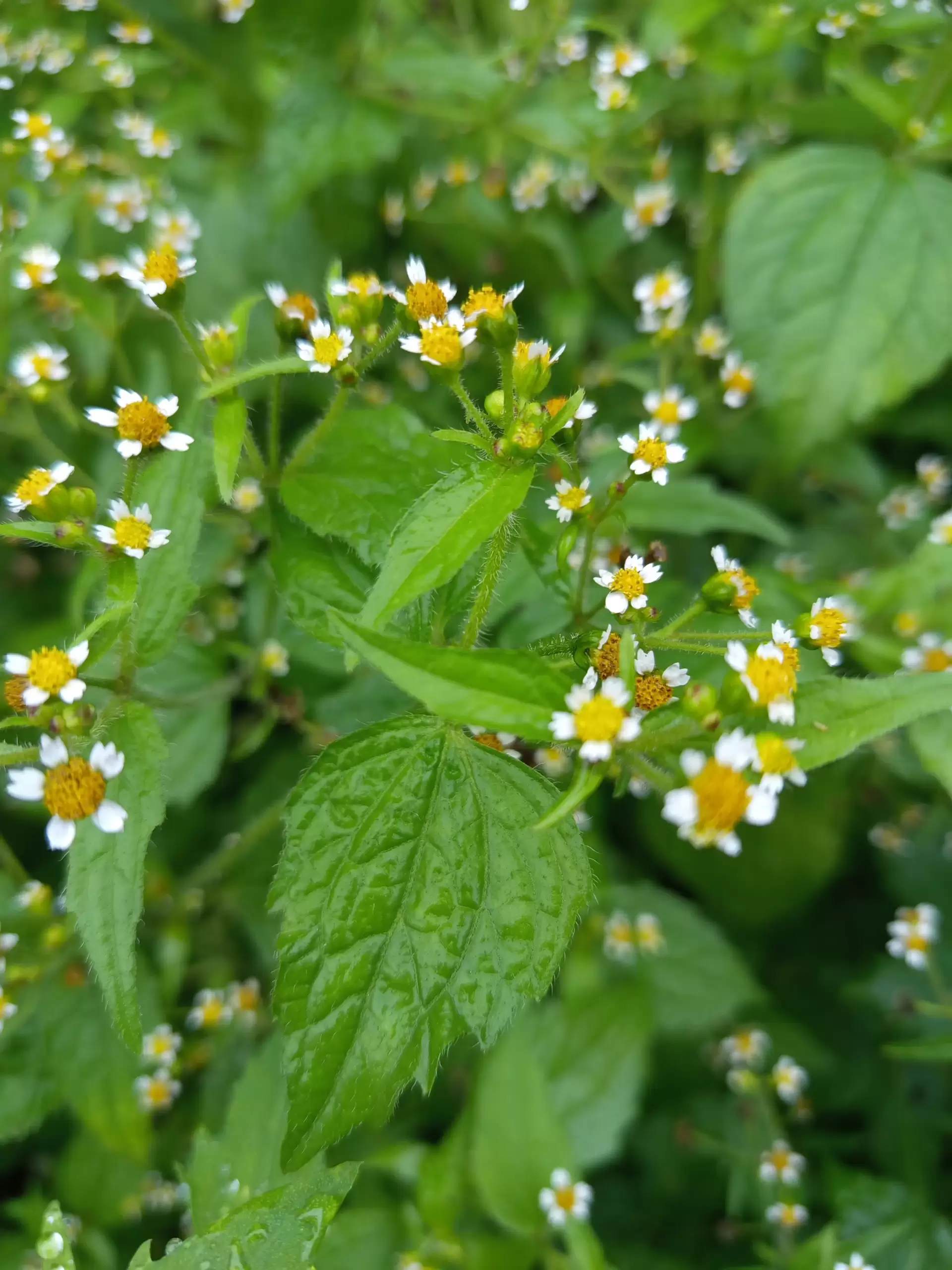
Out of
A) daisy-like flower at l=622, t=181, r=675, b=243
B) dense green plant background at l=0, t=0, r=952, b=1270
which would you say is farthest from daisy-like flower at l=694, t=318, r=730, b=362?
daisy-like flower at l=622, t=181, r=675, b=243

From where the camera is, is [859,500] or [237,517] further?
[859,500]

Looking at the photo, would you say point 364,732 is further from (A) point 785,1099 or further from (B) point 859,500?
(B) point 859,500

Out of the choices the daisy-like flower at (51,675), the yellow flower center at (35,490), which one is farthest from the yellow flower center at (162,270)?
the daisy-like flower at (51,675)

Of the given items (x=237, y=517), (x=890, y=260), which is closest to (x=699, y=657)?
(x=237, y=517)

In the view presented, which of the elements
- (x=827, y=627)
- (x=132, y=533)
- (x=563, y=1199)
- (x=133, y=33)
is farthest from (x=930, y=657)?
(x=133, y=33)

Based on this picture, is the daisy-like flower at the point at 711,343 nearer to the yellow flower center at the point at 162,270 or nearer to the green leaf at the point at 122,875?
the yellow flower center at the point at 162,270

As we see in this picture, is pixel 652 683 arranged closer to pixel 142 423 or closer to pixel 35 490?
pixel 142 423
